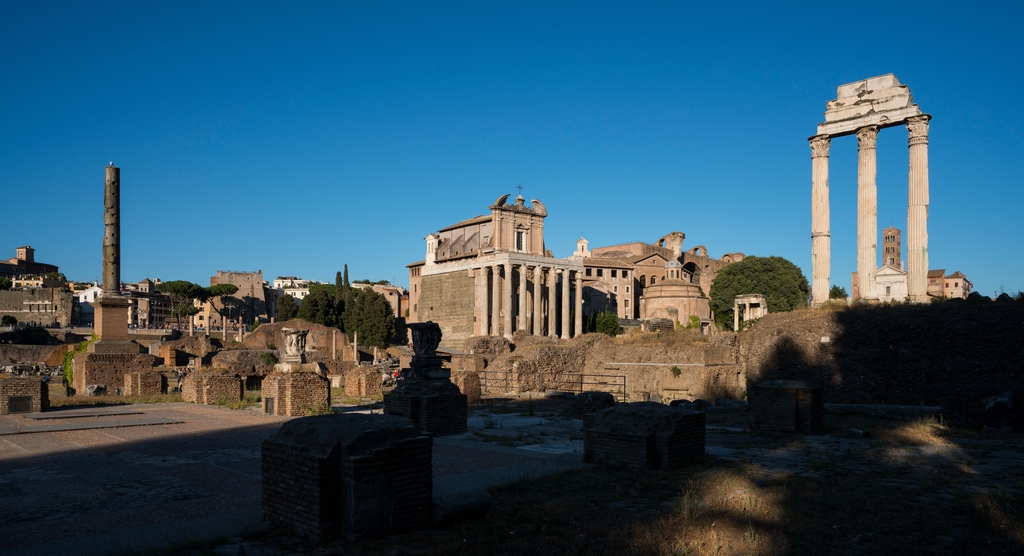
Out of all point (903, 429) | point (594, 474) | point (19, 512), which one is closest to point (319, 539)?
point (19, 512)

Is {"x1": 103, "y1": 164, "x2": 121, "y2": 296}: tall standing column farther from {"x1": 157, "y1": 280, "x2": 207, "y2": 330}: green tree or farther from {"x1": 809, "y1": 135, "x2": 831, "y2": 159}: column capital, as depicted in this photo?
{"x1": 157, "y1": 280, "x2": 207, "y2": 330}: green tree

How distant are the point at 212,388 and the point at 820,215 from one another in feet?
72.1

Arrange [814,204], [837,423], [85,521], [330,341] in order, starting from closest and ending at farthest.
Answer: [85,521]
[837,423]
[814,204]
[330,341]

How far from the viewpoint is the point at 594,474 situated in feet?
31.4

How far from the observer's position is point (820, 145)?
27078 mm

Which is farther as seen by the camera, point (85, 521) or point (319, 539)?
point (85, 521)

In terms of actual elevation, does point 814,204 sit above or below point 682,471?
above

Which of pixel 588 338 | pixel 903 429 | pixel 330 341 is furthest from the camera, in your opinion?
pixel 330 341

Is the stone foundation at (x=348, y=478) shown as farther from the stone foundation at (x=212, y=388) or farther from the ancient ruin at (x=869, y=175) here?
the ancient ruin at (x=869, y=175)

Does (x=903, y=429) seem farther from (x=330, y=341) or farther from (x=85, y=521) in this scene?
(x=330, y=341)

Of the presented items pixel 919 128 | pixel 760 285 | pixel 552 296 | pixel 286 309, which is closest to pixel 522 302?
pixel 552 296

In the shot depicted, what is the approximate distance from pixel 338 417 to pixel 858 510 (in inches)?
211

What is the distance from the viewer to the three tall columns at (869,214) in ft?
82.8

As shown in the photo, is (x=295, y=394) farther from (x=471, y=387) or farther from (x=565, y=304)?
(x=565, y=304)
